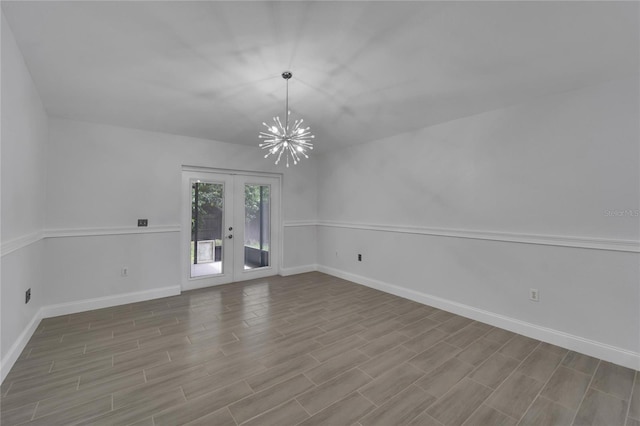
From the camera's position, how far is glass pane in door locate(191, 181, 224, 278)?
4664 mm

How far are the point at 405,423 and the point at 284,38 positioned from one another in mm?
2945

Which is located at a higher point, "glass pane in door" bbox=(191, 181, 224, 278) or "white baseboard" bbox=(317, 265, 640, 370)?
"glass pane in door" bbox=(191, 181, 224, 278)

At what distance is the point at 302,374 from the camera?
7.48 ft

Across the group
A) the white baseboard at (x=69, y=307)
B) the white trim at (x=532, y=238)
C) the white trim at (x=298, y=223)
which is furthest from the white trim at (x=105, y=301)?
the white trim at (x=532, y=238)

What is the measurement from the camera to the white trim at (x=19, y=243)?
2.06m

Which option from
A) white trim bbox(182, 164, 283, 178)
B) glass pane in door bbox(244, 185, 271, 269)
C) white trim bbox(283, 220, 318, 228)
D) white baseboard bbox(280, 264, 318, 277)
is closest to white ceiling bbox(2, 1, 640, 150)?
white trim bbox(182, 164, 283, 178)

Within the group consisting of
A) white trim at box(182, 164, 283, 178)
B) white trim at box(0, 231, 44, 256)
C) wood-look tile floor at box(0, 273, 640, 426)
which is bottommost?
wood-look tile floor at box(0, 273, 640, 426)

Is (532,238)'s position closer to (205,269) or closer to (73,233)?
(205,269)

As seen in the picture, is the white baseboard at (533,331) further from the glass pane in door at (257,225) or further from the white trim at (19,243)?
the white trim at (19,243)

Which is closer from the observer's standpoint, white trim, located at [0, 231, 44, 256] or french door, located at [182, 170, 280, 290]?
white trim, located at [0, 231, 44, 256]

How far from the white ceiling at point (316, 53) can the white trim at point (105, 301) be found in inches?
95.6

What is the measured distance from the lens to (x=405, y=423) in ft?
5.81

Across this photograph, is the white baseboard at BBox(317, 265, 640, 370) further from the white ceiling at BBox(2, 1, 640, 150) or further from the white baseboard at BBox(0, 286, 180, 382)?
the white baseboard at BBox(0, 286, 180, 382)

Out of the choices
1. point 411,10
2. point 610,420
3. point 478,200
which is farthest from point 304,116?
point 610,420
